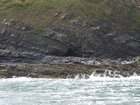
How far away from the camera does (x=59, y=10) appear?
3260 inches

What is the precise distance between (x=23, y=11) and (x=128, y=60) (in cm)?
3221

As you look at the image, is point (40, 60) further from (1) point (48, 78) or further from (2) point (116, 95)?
(2) point (116, 95)

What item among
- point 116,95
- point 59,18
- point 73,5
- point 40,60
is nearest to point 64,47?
point 40,60

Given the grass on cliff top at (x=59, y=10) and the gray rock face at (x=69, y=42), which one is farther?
the grass on cliff top at (x=59, y=10)

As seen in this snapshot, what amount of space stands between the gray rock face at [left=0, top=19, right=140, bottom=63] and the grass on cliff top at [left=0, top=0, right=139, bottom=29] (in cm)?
344

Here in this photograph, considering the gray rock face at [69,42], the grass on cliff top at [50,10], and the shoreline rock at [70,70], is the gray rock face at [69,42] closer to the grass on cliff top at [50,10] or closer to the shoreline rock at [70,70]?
the grass on cliff top at [50,10]

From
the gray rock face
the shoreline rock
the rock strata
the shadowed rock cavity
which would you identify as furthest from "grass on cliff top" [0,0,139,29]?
the shoreline rock

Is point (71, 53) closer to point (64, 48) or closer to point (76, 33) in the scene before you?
point (64, 48)

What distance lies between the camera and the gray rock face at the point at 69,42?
68625mm

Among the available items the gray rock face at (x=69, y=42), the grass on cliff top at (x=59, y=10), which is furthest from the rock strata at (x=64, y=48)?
the grass on cliff top at (x=59, y=10)

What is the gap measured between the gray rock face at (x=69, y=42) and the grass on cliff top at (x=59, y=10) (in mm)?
3441

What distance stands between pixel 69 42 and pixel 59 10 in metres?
14.7

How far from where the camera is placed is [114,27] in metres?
76.2

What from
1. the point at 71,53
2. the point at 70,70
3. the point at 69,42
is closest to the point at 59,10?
the point at 69,42
